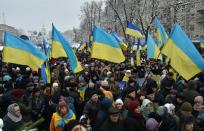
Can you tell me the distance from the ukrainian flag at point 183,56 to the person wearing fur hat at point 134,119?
2.58 meters

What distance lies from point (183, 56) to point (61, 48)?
432cm

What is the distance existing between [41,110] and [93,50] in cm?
366

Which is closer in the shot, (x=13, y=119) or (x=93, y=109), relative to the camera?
(x=13, y=119)

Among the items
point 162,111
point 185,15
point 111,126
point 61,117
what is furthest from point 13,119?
point 185,15

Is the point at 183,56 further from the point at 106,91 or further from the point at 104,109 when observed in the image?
the point at 104,109

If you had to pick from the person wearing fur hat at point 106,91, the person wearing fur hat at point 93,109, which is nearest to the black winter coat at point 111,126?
the person wearing fur hat at point 93,109

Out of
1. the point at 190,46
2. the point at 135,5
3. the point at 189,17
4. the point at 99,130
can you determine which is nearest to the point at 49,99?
the point at 99,130

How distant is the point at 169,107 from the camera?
7406 millimetres

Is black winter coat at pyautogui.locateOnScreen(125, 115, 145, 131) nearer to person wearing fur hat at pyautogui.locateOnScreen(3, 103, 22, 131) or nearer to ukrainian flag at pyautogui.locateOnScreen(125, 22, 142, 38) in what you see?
person wearing fur hat at pyautogui.locateOnScreen(3, 103, 22, 131)

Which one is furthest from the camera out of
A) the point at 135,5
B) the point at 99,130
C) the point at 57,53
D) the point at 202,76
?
the point at 135,5

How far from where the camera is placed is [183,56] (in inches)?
385

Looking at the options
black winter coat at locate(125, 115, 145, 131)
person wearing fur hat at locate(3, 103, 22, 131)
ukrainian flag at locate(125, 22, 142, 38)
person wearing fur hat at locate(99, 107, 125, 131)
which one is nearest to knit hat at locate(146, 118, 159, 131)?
black winter coat at locate(125, 115, 145, 131)

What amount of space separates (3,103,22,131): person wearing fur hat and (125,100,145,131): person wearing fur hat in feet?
5.59

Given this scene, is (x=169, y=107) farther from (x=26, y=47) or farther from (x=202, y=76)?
(x=26, y=47)
